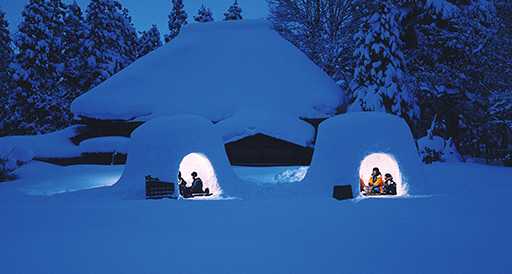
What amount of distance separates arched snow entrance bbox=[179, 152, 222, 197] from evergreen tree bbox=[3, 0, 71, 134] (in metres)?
18.1

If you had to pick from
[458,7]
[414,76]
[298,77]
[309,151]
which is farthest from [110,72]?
[458,7]

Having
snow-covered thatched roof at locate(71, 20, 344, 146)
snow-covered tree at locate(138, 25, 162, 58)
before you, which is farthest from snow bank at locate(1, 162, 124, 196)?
snow-covered tree at locate(138, 25, 162, 58)

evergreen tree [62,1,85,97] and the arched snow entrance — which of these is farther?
evergreen tree [62,1,85,97]

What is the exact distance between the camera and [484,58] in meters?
13.9

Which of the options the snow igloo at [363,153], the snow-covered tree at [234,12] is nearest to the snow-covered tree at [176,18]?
the snow-covered tree at [234,12]

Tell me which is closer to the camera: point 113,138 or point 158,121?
point 158,121

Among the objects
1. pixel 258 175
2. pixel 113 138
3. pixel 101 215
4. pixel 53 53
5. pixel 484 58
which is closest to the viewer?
pixel 101 215

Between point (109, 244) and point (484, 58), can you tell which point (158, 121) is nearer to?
point (109, 244)

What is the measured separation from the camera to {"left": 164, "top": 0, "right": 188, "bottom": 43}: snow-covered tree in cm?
3334

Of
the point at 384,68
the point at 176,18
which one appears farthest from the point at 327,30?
the point at 176,18

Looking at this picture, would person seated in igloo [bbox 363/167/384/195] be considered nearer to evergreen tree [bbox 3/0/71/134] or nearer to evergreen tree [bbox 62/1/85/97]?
evergreen tree [bbox 3/0/71/134]

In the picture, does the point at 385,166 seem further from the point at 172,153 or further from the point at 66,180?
the point at 66,180

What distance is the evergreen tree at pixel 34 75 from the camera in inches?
912

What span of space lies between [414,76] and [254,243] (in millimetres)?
15095
